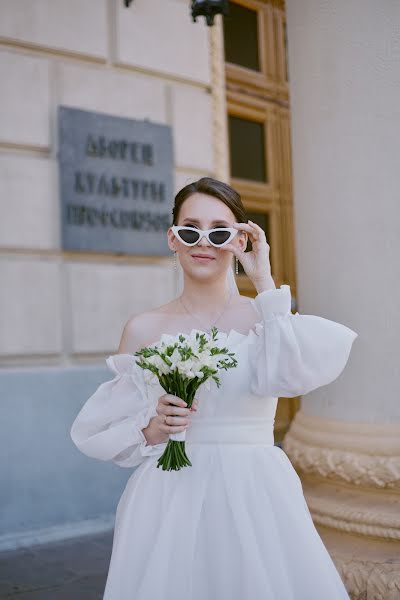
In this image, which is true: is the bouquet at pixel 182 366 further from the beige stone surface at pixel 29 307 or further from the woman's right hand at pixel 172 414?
the beige stone surface at pixel 29 307

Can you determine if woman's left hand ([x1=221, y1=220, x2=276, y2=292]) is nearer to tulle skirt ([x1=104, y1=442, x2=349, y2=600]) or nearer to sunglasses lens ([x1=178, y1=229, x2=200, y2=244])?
sunglasses lens ([x1=178, y1=229, x2=200, y2=244])

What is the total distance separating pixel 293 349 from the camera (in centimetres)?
187

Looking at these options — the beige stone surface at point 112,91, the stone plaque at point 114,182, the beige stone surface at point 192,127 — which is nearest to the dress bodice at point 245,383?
the stone plaque at point 114,182

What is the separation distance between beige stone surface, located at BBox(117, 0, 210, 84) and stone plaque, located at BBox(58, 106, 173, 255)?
52 cm

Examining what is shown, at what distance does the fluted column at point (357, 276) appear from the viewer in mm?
2605

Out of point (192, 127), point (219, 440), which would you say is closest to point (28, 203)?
point (192, 127)

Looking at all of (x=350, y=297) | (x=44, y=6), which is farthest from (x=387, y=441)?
(x=44, y=6)

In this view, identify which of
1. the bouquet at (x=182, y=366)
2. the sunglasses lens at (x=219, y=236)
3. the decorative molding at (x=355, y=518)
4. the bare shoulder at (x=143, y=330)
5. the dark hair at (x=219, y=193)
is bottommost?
the decorative molding at (x=355, y=518)

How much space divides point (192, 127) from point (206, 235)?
372cm

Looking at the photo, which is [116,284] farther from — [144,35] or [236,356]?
[236,356]

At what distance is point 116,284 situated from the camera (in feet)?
16.6

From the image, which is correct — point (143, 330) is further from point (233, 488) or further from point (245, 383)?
point (233, 488)

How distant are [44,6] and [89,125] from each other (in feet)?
2.87

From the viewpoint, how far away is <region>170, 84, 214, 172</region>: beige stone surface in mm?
5441
